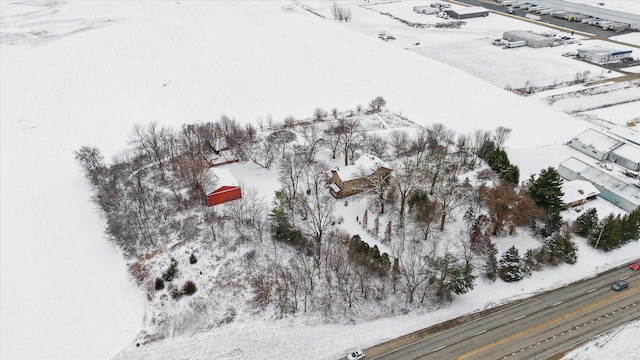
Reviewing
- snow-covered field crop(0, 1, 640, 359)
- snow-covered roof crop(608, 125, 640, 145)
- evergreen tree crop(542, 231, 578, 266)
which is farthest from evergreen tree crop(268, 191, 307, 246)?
snow-covered roof crop(608, 125, 640, 145)

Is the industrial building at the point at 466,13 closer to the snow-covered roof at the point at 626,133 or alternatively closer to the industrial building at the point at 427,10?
the industrial building at the point at 427,10

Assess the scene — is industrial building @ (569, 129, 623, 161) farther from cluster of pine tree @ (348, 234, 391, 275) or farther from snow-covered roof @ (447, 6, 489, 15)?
snow-covered roof @ (447, 6, 489, 15)

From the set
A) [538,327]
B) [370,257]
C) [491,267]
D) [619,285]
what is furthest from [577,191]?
[370,257]

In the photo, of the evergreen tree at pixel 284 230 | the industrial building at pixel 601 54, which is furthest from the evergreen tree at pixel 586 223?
the industrial building at pixel 601 54

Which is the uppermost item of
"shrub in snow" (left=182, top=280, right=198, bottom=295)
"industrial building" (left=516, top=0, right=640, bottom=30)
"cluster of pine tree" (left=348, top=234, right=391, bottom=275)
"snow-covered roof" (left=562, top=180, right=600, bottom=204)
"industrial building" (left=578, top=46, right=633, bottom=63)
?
"industrial building" (left=516, top=0, right=640, bottom=30)

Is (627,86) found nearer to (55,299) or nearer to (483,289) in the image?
(483,289)

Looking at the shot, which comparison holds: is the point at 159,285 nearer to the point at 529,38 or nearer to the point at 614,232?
the point at 614,232
